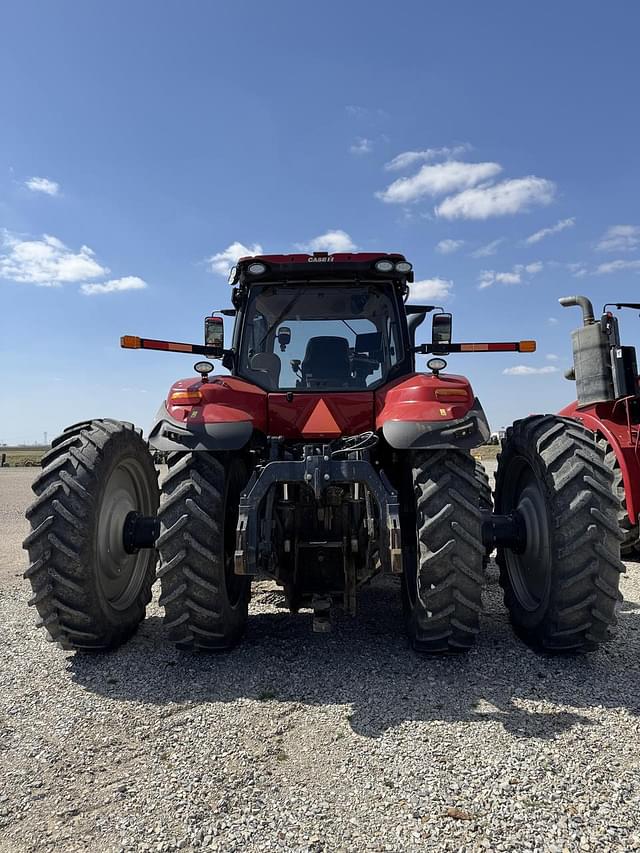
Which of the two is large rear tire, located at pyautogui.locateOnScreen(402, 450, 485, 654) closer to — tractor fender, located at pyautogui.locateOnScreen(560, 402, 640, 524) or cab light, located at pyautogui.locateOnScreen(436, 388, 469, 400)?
cab light, located at pyautogui.locateOnScreen(436, 388, 469, 400)

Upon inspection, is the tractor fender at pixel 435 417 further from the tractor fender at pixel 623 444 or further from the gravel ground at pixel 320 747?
the tractor fender at pixel 623 444

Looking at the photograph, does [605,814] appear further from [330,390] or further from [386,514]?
[330,390]

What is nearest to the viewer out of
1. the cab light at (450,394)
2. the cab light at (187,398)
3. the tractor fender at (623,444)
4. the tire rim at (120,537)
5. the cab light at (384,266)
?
the cab light at (450,394)

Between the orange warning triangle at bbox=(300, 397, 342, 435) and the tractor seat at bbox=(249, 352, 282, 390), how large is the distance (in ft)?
1.85

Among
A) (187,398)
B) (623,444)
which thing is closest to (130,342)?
(187,398)

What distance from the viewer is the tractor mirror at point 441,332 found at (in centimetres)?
447

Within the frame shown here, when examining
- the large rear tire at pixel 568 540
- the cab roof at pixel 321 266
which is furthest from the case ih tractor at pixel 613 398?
the cab roof at pixel 321 266

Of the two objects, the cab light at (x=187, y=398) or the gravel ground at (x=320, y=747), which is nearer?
the gravel ground at (x=320, y=747)

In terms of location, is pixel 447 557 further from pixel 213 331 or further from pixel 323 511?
pixel 213 331

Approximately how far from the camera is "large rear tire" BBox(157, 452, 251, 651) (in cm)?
340

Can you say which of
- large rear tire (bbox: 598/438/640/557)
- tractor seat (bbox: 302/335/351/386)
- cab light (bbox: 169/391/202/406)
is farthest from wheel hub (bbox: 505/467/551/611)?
large rear tire (bbox: 598/438/640/557)

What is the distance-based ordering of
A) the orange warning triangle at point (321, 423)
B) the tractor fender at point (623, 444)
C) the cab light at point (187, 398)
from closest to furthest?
the cab light at point (187, 398) < the orange warning triangle at point (321, 423) < the tractor fender at point (623, 444)

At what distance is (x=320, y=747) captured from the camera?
2.59m

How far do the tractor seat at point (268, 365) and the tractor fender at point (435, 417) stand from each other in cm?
116
